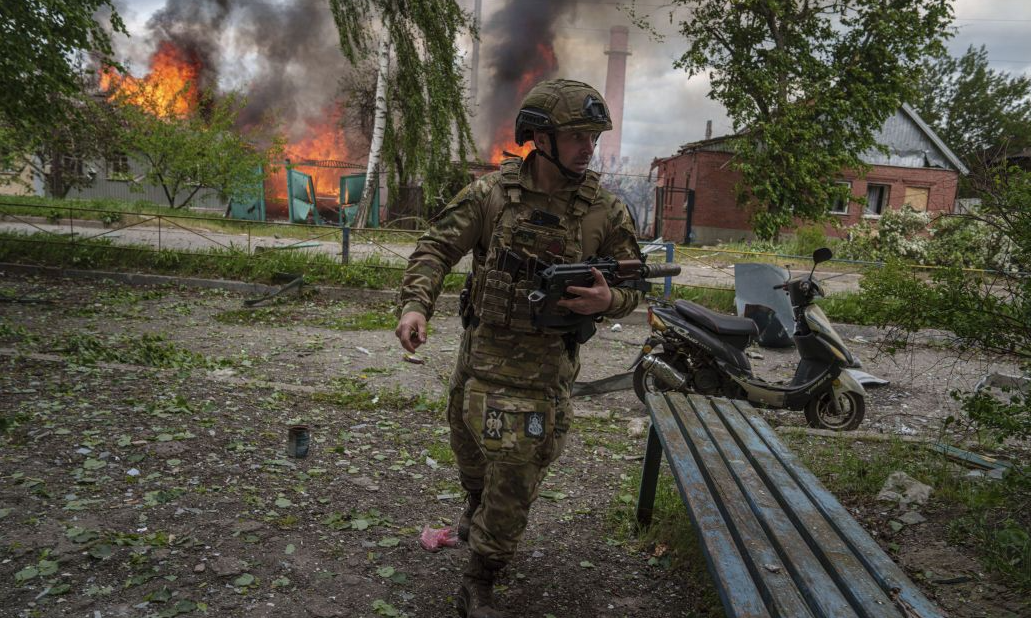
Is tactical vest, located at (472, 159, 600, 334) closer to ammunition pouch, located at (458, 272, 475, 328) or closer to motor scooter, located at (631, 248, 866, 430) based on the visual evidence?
ammunition pouch, located at (458, 272, 475, 328)

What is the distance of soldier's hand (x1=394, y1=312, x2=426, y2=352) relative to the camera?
2676mm

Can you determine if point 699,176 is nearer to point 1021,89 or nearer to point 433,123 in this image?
point 433,123

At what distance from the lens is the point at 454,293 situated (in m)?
10.7

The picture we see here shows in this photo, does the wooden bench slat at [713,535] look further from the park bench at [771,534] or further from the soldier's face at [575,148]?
the soldier's face at [575,148]

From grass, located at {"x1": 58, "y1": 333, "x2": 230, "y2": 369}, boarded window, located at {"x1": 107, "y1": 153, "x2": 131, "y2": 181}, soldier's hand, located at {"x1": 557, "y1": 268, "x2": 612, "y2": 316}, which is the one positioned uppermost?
boarded window, located at {"x1": 107, "y1": 153, "x2": 131, "y2": 181}

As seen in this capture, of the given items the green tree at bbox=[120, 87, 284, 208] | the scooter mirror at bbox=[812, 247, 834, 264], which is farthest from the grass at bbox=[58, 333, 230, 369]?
the green tree at bbox=[120, 87, 284, 208]

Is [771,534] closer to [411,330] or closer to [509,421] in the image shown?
[509,421]

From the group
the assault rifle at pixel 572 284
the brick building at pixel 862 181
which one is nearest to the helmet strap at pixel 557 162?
the assault rifle at pixel 572 284

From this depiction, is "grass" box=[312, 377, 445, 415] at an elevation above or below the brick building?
below

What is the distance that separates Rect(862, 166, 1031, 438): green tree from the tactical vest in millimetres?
1663

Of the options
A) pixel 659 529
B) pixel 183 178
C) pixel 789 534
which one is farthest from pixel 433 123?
pixel 789 534

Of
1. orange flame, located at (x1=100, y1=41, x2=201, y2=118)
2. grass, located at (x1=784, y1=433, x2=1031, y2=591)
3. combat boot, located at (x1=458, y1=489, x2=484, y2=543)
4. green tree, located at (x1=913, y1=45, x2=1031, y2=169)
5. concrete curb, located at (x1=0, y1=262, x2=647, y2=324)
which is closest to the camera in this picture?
grass, located at (x1=784, y1=433, x2=1031, y2=591)

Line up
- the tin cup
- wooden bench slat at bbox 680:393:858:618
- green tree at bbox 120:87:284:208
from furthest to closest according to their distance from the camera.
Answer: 1. green tree at bbox 120:87:284:208
2. the tin cup
3. wooden bench slat at bbox 680:393:858:618

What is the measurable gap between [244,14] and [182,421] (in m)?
33.3
